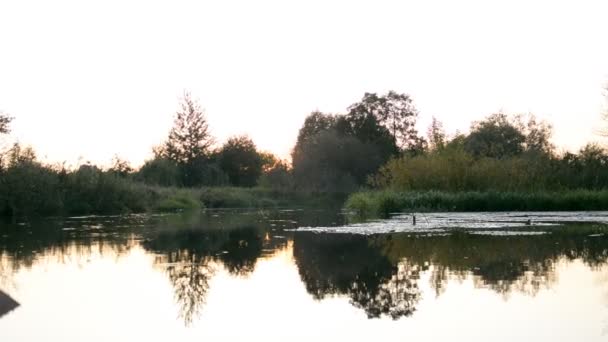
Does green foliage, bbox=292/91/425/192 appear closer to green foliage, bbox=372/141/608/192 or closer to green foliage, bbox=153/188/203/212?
green foliage, bbox=153/188/203/212

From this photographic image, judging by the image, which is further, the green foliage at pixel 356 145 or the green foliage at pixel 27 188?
the green foliage at pixel 356 145

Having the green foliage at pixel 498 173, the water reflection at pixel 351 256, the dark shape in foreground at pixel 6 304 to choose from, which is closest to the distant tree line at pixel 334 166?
the green foliage at pixel 498 173

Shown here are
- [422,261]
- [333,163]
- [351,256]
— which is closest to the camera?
[422,261]

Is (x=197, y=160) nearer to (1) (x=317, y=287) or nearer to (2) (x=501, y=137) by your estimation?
(2) (x=501, y=137)

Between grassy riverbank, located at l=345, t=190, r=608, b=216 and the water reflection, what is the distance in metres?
10.7

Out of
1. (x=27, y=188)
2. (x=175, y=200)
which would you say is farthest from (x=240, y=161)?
(x=27, y=188)

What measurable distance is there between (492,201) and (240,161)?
131 feet

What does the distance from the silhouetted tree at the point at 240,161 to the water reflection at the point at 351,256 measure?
4464cm

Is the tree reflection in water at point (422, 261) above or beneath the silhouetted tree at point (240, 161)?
beneath

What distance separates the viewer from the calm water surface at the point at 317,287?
10641 mm

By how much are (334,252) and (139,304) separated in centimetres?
838

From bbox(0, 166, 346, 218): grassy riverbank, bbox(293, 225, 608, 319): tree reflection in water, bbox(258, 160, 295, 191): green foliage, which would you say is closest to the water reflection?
bbox(293, 225, 608, 319): tree reflection in water

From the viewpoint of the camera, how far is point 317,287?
581 inches

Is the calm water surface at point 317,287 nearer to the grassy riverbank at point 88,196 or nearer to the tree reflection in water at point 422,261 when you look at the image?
the tree reflection in water at point 422,261
